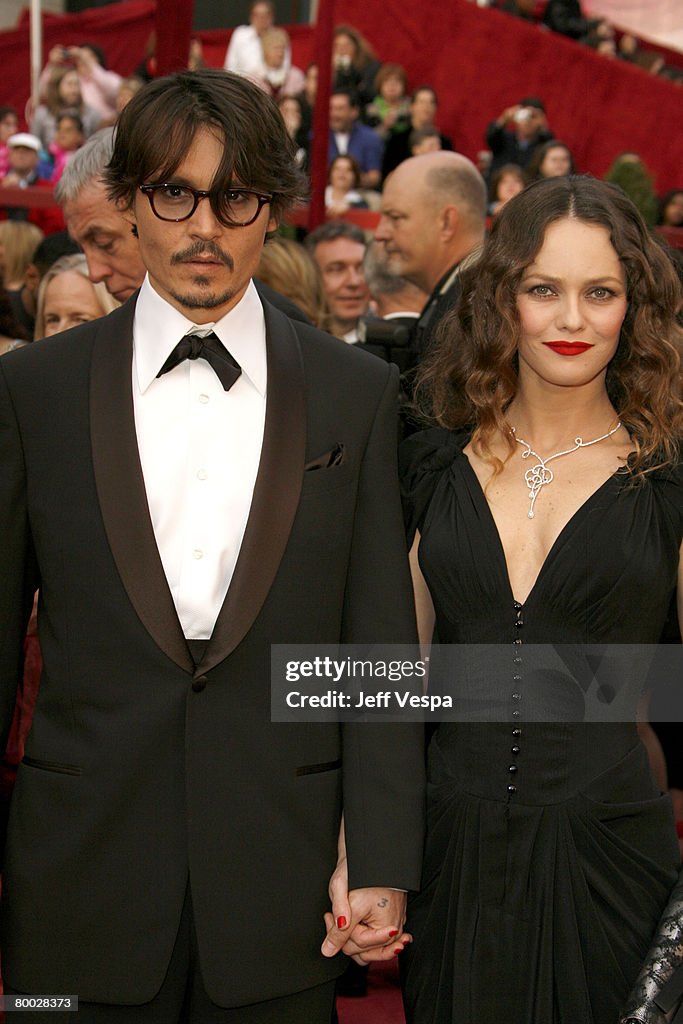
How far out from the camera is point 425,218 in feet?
14.3

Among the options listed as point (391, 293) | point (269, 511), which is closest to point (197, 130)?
point (269, 511)

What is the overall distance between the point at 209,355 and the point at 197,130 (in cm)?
37

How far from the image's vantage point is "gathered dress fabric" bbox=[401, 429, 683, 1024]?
89.5 inches

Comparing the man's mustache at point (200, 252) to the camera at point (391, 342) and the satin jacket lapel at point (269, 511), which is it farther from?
the camera at point (391, 342)

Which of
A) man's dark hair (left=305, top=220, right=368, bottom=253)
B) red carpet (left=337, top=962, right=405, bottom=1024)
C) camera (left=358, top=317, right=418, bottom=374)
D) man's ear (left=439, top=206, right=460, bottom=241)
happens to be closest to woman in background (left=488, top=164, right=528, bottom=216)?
man's dark hair (left=305, top=220, right=368, bottom=253)

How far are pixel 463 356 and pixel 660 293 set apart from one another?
0.40m

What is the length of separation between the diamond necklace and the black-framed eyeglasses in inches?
29.3

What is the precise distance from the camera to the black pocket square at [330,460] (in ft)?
6.83

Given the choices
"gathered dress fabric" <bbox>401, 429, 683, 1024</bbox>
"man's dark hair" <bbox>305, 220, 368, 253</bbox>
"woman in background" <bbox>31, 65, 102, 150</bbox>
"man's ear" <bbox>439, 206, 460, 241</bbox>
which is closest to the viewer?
"gathered dress fabric" <bbox>401, 429, 683, 1024</bbox>

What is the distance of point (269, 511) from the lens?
6.65ft

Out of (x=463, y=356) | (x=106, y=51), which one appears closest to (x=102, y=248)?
(x=463, y=356)

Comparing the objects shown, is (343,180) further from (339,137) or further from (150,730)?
(150,730)

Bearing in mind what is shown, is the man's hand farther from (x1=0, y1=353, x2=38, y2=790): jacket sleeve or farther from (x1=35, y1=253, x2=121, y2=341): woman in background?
(x1=35, y1=253, x2=121, y2=341): woman in background

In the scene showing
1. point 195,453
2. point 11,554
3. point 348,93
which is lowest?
point 11,554
